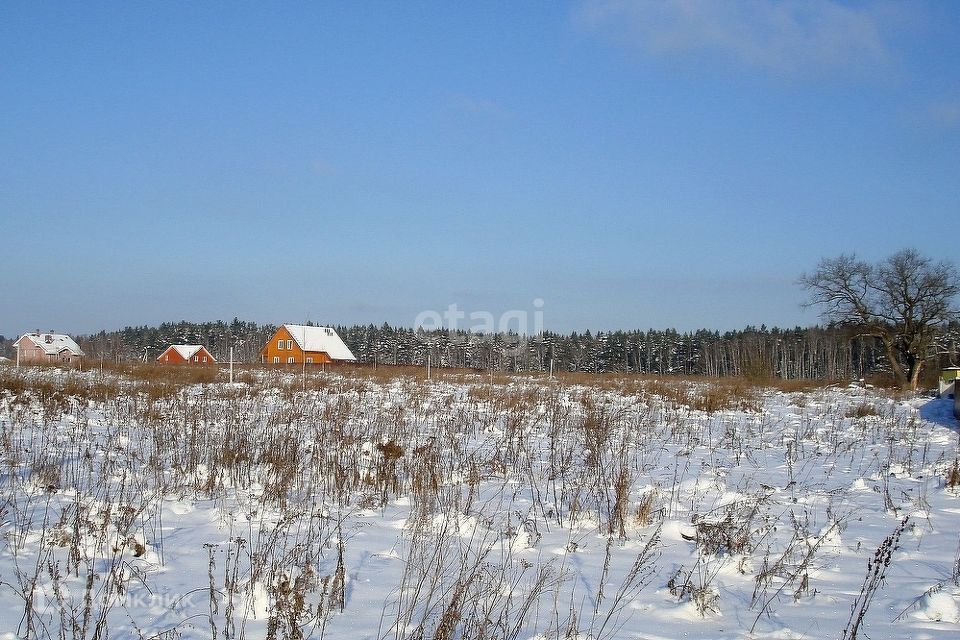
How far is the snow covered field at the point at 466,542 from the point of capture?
9.59ft

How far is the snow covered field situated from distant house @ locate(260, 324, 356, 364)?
51.2 metres

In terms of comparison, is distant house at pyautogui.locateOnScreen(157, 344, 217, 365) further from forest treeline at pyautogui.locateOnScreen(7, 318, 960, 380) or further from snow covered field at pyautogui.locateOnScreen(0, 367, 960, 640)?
snow covered field at pyautogui.locateOnScreen(0, 367, 960, 640)

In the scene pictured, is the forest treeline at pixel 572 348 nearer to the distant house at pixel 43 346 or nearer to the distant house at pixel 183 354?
the distant house at pixel 43 346

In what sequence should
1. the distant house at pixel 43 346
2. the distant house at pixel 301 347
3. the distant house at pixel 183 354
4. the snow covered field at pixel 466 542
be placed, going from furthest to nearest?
the distant house at pixel 43 346 → the distant house at pixel 183 354 → the distant house at pixel 301 347 → the snow covered field at pixel 466 542

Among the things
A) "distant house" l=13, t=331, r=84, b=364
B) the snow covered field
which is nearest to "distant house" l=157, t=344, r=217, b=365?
"distant house" l=13, t=331, r=84, b=364

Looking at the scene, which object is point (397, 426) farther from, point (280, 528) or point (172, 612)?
point (172, 612)

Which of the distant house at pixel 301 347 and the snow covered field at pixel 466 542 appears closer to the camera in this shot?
the snow covered field at pixel 466 542

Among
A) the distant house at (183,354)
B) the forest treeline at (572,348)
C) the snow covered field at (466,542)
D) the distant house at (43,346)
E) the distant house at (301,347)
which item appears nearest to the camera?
the snow covered field at (466,542)

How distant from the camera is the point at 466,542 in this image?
414cm

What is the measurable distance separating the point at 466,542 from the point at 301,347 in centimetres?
5577

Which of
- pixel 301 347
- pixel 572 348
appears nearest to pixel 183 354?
pixel 301 347

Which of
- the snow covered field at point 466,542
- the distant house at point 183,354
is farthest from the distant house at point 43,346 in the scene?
the snow covered field at point 466,542

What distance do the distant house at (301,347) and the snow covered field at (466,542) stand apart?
51.2 meters

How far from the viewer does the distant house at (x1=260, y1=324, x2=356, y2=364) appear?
57938mm
